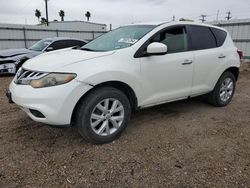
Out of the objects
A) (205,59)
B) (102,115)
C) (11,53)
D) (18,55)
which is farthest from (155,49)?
(11,53)

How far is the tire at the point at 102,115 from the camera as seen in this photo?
2812 millimetres

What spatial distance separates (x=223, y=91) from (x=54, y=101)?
3.44m

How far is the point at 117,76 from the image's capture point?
2.94 metres

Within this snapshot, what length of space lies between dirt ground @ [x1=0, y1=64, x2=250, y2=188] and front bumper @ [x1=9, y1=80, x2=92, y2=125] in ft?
1.59

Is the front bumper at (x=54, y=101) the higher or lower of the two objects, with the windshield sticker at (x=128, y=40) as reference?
lower

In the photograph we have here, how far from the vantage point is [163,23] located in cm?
360

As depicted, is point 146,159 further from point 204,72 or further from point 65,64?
point 204,72

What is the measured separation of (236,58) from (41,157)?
3.98m

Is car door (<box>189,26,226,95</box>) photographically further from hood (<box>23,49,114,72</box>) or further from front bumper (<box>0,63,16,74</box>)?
front bumper (<box>0,63,16,74</box>)

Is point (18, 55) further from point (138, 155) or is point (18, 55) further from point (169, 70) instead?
point (138, 155)

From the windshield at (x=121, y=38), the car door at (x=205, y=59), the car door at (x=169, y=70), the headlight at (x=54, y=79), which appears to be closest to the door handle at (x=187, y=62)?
the car door at (x=169, y=70)

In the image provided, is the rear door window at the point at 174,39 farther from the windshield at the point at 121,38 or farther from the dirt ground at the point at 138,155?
the dirt ground at the point at 138,155

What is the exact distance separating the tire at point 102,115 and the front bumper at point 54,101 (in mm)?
140

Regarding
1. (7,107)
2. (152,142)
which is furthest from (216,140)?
(7,107)
